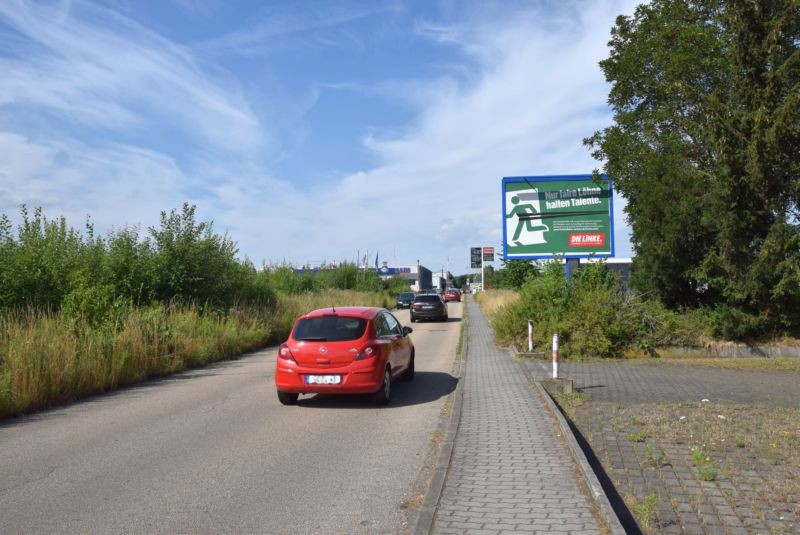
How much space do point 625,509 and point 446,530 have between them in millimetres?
1622

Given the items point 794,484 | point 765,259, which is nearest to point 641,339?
point 765,259

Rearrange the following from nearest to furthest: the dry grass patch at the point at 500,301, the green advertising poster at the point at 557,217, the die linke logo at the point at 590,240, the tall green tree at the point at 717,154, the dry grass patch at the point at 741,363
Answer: the dry grass patch at the point at 741,363 → the tall green tree at the point at 717,154 → the dry grass patch at the point at 500,301 → the green advertising poster at the point at 557,217 → the die linke logo at the point at 590,240

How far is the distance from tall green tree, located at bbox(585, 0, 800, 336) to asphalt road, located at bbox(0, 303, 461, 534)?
9.08 m

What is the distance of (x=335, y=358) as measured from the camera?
915cm

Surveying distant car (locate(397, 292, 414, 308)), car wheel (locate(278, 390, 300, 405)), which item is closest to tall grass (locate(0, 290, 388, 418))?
car wheel (locate(278, 390, 300, 405))

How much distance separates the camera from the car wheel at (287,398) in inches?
377

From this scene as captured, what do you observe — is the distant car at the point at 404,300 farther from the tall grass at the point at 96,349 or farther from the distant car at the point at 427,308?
the tall grass at the point at 96,349

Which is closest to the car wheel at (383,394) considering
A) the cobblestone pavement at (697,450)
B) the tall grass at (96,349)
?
the cobblestone pavement at (697,450)

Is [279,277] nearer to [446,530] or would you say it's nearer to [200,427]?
[200,427]

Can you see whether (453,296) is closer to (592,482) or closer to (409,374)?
(409,374)

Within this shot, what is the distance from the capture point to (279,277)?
117 feet

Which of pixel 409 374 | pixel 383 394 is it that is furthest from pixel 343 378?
pixel 409 374

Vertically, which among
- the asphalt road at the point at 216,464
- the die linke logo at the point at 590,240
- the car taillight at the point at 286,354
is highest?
the die linke logo at the point at 590,240

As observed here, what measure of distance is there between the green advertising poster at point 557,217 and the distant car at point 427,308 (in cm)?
1263
